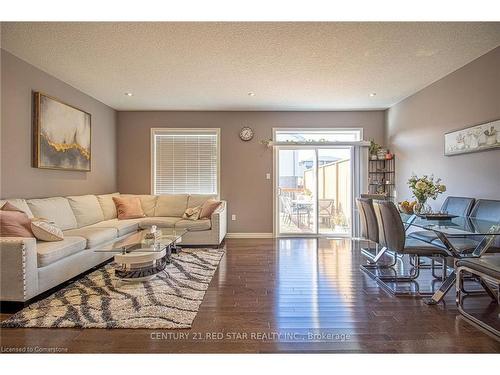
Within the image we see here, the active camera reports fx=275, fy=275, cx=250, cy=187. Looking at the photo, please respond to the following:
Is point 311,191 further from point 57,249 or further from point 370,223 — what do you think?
point 57,249

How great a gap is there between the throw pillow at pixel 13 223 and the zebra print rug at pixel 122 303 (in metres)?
0.70

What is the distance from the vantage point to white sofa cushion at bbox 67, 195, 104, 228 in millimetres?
4055

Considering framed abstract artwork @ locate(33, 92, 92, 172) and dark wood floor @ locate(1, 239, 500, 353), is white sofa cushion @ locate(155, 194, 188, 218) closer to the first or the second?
framed abstract artwork @ locate(33, 92, 92, 172)

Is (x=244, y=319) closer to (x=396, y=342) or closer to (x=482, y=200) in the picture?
(x=396, y=342)

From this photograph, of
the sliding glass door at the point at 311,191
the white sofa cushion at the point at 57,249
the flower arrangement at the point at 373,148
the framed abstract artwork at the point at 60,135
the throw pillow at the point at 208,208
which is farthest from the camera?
the sliding glass door at the point at 311,191

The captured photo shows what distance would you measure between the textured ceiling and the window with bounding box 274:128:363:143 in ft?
3.38

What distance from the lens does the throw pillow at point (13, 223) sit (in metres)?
2.64

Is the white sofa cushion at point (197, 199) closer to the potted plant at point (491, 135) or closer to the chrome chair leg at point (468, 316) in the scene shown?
the chrome chair leg at point (468, 316)

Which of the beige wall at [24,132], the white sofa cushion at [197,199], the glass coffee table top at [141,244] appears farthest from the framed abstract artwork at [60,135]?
the white sofa cushion at [197,199]

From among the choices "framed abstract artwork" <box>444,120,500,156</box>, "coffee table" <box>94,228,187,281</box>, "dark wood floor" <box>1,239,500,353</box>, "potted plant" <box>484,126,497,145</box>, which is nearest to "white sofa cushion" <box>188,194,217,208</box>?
"coffee table" <box>94,228,187,281</box>
